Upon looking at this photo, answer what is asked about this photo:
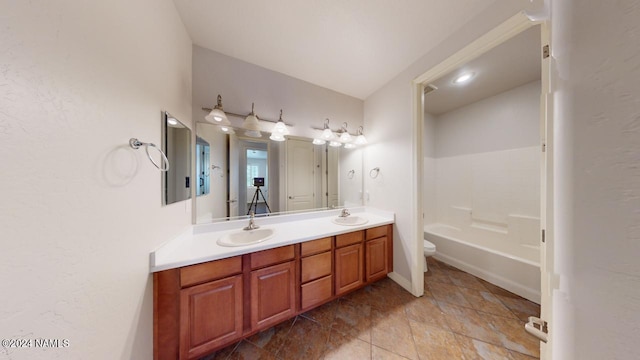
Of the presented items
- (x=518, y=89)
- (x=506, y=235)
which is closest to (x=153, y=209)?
(x=506, y=235)

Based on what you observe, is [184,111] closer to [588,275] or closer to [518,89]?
[588,275]

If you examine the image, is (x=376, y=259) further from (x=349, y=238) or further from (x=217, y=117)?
(x=217, y=117)

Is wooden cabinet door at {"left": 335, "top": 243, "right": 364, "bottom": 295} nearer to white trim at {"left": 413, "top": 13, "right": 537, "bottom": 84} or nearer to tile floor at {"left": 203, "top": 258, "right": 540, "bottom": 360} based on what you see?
tile floor at {"left": 203, "top": 258, "right": 540, "bottom": 360}

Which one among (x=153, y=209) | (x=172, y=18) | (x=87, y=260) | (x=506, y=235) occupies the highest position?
(x=172, y=18)

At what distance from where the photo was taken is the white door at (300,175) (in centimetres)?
204

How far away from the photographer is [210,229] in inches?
62.9

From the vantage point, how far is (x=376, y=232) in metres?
1.92

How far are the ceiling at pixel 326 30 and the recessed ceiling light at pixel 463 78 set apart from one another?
71 cm

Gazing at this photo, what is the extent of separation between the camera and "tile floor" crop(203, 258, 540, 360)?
127cm

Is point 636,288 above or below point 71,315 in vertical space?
above

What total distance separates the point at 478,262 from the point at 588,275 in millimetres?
2632

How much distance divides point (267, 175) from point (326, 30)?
135 cm

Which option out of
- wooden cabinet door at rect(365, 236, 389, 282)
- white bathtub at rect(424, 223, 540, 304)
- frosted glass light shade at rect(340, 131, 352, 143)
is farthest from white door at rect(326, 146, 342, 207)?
white bathtub at rect(424, 223, 540, 304)

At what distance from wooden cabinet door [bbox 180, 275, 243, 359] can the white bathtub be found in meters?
2.52
